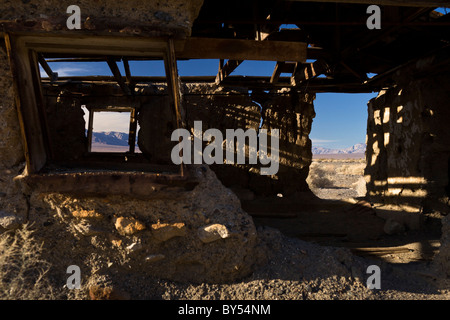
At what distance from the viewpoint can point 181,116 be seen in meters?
2.84

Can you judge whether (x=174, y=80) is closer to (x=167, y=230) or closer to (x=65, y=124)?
(x=167, y=230)

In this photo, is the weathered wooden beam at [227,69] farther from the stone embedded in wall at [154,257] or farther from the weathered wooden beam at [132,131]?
the stone embedded in wall at [154,257]

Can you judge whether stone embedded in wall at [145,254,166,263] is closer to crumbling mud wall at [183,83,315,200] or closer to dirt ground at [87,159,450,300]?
dirt ground at [87,159,450,300]

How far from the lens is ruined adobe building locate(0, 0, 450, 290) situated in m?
2.66

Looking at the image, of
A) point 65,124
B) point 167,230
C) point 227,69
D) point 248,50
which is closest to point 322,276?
point 167,230

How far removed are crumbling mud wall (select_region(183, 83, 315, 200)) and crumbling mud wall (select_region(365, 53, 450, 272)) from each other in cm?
165

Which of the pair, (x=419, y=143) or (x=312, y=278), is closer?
(x=312, y=278)

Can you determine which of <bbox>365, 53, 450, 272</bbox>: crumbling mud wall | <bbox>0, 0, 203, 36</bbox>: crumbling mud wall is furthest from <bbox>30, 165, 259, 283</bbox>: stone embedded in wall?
<bbox>365, 53, 450, 272</bbox>: crumbling mud wall

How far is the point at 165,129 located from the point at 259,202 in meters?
2.29

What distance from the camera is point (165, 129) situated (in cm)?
610

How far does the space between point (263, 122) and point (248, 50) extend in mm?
3212

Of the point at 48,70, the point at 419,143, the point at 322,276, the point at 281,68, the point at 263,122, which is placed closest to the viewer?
the point at 322,276

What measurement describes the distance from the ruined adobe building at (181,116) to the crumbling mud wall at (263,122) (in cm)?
4
